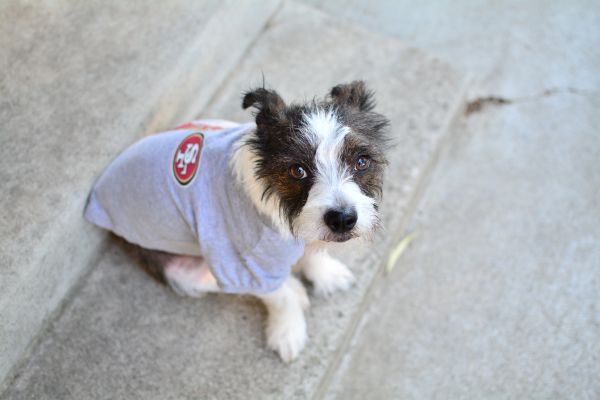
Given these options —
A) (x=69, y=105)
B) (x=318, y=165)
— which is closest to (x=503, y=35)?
(x=318, y=165)

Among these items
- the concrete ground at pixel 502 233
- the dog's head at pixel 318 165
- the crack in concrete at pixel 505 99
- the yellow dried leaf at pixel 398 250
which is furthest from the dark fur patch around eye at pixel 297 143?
the crack in concrete at pixel 505 99

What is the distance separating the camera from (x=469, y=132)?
409cm

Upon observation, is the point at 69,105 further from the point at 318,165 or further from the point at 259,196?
the point at 318,165

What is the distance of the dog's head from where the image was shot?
2.23m

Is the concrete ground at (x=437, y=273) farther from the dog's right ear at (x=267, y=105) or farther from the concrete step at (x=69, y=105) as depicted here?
the dog's right ear at (x=267, y=105)

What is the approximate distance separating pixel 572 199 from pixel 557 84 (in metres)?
1.12

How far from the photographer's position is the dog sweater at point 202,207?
101 inches

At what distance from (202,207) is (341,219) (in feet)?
2.53

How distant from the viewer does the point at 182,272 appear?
10.1 ft

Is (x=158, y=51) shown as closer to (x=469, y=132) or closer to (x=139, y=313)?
(x=139, y=313)

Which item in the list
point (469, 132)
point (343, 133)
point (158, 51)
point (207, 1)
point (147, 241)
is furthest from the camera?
point (469, 132)

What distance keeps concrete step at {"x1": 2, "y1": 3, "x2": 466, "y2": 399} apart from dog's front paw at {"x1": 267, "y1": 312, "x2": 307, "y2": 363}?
64mm

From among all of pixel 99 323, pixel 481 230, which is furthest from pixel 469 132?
pixel 99 323

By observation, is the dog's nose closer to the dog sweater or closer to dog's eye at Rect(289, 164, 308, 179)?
dog's eye at Rect(289, 164, 308, 179)
